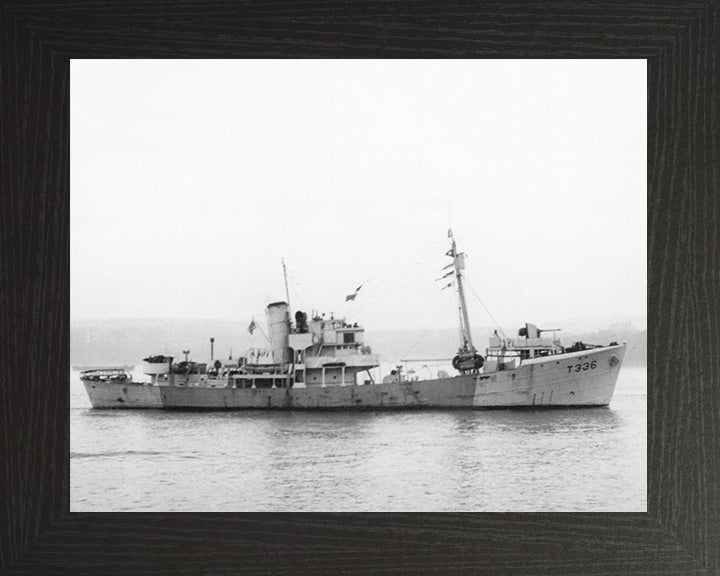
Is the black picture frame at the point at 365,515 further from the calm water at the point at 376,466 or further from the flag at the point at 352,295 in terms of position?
the flag at the point at 352,295

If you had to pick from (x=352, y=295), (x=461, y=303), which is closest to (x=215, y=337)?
(x=352, y=295)

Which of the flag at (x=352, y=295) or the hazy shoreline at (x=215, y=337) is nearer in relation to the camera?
the hazy shoreline at (x=215, y=337)

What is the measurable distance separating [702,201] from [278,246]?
1.22 metres

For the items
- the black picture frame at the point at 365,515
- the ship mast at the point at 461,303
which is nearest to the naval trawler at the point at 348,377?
the ship mast at the point at 461,303

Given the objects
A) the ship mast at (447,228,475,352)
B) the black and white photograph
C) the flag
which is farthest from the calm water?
the flag

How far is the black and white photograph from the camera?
2.66 meters

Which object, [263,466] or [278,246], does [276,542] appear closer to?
[263,466]

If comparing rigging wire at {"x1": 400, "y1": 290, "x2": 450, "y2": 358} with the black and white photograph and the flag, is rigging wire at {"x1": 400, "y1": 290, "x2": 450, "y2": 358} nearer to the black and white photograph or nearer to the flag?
the black and white photograph

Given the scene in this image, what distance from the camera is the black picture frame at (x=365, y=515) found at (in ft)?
8.50

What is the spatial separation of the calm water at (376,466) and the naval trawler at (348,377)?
0.29 ft

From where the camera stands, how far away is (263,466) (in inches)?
107

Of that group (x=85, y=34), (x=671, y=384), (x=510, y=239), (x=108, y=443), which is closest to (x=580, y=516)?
(x=671, y=384)

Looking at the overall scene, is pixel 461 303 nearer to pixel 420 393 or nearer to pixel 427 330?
pixel 427 330

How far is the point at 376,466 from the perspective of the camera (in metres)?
2.72
